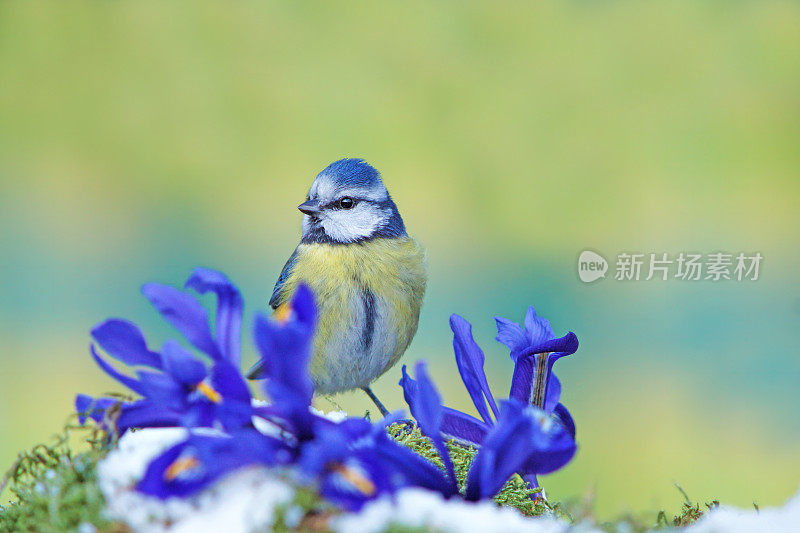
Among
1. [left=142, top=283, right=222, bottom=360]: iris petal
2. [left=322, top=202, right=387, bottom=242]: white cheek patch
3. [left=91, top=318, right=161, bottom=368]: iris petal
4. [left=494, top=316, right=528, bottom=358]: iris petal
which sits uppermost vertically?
[left=322, top=202, right=387, bottom=242]: white cheek patch

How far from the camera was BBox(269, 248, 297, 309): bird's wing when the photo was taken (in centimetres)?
145

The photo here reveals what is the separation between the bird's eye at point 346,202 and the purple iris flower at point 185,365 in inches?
27.9

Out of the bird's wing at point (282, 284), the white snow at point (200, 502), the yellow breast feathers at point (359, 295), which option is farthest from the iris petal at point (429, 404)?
the bird's wing at point (282, 284)

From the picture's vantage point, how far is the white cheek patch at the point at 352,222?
1.35 m

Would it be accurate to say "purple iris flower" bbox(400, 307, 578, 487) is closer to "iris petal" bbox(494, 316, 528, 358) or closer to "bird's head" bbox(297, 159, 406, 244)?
"iris petal" bbox(494, 316, 528, 358)

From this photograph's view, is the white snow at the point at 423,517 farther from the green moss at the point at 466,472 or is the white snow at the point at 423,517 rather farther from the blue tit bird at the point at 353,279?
the blue tit bird at the point at 353,279

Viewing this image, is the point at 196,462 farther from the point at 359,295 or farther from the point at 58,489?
the point at 359,295

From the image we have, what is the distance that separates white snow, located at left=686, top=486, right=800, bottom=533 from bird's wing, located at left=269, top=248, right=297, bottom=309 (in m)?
0.96

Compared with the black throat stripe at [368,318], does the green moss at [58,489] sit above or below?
below

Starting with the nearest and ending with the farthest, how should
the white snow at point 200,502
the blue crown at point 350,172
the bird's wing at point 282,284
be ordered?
the white snow at point 200,502 → the blue crown at point 350,172 → the bird's wing at point 282,284

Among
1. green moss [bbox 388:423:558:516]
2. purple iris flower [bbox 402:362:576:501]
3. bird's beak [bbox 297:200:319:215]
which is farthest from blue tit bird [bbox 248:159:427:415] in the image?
purple iris flower [bbox 402:362:576:501]

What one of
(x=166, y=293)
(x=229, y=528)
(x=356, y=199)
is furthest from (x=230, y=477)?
(x=356, y=199)

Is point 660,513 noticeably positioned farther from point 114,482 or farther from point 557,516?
point 114,482

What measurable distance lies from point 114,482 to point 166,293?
0.15m
